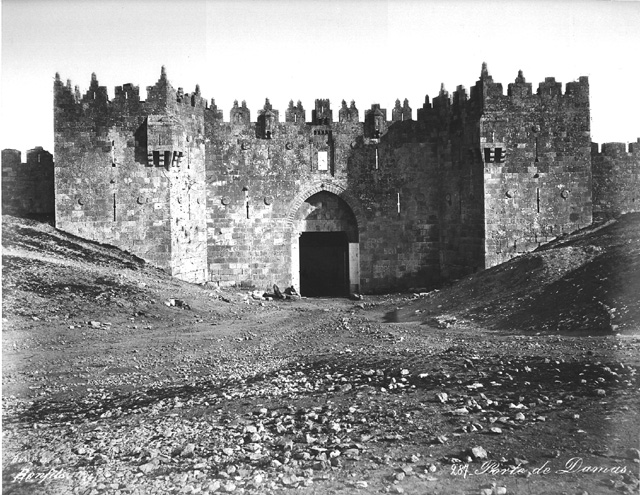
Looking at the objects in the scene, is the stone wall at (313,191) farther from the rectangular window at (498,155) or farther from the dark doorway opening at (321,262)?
the dark doorway opening at (321,262)

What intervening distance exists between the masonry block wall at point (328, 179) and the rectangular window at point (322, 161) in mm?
34

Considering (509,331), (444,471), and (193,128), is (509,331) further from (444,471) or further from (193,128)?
(193,128)

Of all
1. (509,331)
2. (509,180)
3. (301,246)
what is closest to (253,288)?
(301,246)

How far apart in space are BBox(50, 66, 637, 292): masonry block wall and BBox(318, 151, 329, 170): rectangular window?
0.03 meters

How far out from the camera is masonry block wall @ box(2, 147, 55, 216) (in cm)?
2061

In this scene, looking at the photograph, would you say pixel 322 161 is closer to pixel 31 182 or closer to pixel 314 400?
pixel 31 182

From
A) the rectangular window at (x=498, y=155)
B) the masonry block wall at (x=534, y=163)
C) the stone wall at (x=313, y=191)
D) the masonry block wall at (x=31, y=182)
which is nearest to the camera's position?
the rectangular window at (x=498, y=155)

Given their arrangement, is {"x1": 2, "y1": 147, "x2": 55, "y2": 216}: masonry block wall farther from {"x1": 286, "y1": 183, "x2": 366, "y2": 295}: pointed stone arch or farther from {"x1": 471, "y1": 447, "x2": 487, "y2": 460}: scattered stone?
{"x1": 471, "y1": 447, "x2": 487, "y2": 460}: scattered stone

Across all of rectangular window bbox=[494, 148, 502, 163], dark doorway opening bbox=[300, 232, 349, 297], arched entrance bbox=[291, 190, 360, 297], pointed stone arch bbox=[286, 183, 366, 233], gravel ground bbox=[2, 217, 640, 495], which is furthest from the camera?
dark doorway opening bbox=[300, 232, 349, 297]

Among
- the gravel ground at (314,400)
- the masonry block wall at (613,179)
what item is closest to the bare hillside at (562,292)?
the gravel ground at (314,400)

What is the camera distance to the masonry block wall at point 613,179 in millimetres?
20406

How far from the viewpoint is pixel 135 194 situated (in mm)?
19266

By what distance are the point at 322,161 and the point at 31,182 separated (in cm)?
944

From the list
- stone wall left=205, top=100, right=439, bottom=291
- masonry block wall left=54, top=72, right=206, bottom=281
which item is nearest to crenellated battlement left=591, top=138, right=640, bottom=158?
stone wall left=205, top=100, right=439, bottom=291
